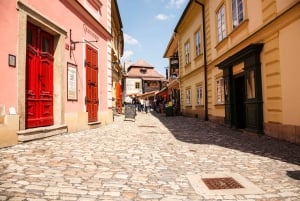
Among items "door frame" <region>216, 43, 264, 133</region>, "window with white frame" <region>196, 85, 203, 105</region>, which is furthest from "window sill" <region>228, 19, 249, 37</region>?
"window with white frame" <region>196, 85, 203, 105</region>

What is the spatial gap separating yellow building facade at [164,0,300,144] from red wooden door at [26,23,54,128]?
6377 mm

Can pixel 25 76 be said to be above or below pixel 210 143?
above

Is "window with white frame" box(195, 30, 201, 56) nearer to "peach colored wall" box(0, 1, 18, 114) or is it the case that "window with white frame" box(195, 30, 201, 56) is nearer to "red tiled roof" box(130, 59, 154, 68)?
"peach colored wall" box(0, 1, 18, 114)

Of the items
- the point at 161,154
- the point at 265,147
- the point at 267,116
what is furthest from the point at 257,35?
the point at 161,154

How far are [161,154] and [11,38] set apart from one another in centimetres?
420

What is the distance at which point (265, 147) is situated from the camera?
704cm

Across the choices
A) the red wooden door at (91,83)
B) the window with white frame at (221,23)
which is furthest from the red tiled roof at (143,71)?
the red wooden door at (91,83)

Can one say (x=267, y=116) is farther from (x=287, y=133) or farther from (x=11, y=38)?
(x=11, y=38)

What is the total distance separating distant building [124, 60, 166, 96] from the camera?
55.1 m

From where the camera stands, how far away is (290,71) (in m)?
7.65

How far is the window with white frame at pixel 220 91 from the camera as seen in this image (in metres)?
13.4

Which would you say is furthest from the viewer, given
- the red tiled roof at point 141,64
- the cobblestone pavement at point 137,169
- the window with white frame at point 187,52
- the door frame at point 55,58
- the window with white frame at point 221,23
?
the red tiled roof at point 141,64

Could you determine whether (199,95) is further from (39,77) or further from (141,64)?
(141,64)

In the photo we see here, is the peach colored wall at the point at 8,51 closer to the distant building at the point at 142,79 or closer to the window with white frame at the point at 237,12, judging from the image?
the window with white frame at the point at 237,12
